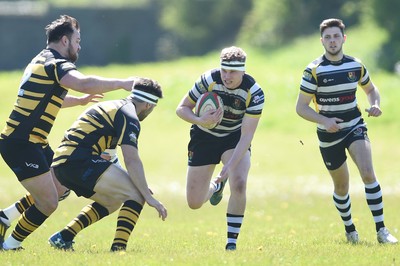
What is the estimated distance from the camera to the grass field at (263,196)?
36.7 feet

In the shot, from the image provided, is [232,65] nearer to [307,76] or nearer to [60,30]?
[307,76]

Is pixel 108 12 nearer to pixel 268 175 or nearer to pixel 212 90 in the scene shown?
pixel 268 175

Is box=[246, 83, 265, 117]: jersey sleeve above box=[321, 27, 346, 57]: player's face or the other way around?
the other way around

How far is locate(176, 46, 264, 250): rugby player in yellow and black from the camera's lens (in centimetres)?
1221

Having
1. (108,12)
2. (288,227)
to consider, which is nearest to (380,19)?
(108,12)

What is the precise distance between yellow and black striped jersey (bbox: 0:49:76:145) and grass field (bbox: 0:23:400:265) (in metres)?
1.43

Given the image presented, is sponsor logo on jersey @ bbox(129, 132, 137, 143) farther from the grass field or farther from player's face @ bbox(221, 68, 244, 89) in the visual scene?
player's face @ bbox(221, 68, 244, 89)

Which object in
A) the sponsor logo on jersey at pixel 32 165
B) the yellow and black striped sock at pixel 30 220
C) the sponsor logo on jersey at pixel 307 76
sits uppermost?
the sponsor logo on jersey at pixel 307 76

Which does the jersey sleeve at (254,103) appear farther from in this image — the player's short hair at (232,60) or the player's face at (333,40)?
the player's face at (333,40)

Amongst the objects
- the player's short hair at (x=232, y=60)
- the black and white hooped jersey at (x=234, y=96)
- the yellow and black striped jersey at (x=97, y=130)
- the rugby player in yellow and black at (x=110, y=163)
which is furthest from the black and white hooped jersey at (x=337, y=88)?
the yellow and black striped jersey at (x=97, y=130)

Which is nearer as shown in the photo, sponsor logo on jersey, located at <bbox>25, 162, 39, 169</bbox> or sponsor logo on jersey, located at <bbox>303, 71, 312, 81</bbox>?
sponsor logo on jersey, located at <bbox>25, 162, 39, 169</bbox>

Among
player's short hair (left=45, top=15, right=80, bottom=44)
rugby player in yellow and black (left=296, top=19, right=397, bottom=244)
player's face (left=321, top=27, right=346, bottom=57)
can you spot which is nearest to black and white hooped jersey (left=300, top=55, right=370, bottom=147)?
rugby player in yellow and black (left=296, top=19, right=397, bottom=244)

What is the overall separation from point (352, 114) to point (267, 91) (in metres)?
31.8

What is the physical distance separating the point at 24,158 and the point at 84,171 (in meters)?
0.80
